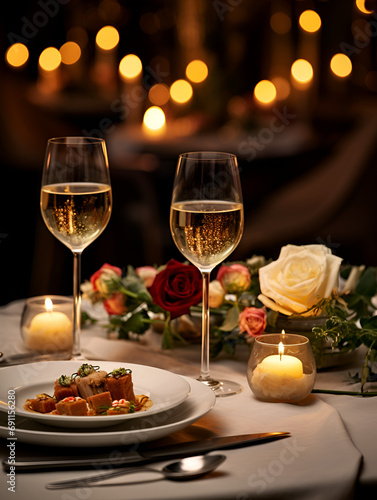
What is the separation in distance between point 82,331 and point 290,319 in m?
0.47

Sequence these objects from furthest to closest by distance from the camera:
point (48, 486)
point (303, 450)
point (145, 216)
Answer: point (145, 216), point (303, 450), point (48, 486)

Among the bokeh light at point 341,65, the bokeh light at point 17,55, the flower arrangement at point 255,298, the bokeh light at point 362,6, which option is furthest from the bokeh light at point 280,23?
the flower arrangement at point 255,298

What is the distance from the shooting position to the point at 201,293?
52.7 inches

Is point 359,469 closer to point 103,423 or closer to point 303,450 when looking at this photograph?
point 303,450

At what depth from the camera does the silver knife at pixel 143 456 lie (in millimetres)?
841

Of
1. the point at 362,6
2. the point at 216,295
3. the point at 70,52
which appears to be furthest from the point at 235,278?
the point at 70,52

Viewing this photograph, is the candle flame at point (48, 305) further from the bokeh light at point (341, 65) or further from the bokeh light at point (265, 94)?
the bokeh light at point (341, 65)

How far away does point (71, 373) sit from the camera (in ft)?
3.53

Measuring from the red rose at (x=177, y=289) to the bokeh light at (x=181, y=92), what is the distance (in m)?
4.00

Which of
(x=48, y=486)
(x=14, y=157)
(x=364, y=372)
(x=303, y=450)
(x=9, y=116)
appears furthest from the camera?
(x=9, y=116)

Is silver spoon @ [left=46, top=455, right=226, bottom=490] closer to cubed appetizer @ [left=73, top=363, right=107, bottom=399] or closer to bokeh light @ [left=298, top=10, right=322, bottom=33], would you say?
cubed appetizer @ [left=73, top=363, right=107, bottom=399]

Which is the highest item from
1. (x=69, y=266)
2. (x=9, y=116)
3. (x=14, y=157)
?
(x=9, y=116)

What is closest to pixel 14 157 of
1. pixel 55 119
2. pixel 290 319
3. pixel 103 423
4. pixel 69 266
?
pixel 69 266

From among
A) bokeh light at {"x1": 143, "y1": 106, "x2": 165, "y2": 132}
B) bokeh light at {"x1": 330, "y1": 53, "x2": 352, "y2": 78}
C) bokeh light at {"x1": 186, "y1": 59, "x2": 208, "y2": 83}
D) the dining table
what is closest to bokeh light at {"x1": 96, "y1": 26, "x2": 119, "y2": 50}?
bokeh light at {"x1": 186, "y1": 59, "x2": 208, "y2": 83}
